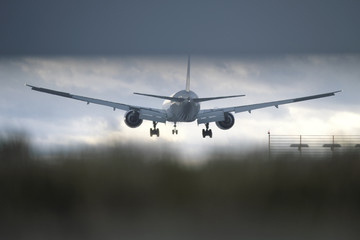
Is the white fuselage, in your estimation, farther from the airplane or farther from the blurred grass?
the blurred grass

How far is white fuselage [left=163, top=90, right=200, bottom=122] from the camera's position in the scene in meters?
59.6

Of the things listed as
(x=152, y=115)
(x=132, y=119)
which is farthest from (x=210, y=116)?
(x=132, y=119)

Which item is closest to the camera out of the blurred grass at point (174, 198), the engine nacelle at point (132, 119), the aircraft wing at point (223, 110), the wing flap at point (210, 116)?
the blurred grass at point (174, 198)

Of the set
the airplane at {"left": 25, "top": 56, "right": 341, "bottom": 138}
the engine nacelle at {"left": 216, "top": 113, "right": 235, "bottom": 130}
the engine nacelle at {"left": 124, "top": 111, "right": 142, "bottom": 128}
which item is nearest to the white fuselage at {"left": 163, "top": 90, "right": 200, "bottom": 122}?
the airplane at {"left": 25, "top": 56, "right": 341, "bottom": 138}

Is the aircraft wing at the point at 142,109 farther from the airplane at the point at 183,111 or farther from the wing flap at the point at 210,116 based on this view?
the wing flap at the point at 210,116

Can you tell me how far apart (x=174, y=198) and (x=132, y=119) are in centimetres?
3194

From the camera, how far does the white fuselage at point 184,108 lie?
59.6m

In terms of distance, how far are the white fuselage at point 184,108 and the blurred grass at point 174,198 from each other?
26839 millimetres

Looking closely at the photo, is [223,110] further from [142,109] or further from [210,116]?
[142,109]

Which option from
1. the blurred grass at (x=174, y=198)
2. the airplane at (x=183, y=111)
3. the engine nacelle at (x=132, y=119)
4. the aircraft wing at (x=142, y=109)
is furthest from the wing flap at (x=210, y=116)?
the blurred grass at (x=174, y=198)

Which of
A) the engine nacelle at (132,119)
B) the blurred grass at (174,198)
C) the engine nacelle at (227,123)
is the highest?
the engine nacelle at (227,123)

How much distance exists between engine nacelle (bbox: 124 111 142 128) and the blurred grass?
29656mm

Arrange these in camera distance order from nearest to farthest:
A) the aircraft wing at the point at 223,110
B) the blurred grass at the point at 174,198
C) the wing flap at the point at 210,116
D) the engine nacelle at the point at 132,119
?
the blurred grass at the point at 174,198 < the engine nacelle at the point at 132,119 < the aircraft wing at the point at 223,110 < the wing flap at the point at 210,116

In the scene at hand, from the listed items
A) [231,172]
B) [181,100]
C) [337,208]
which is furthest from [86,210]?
[181,100]
